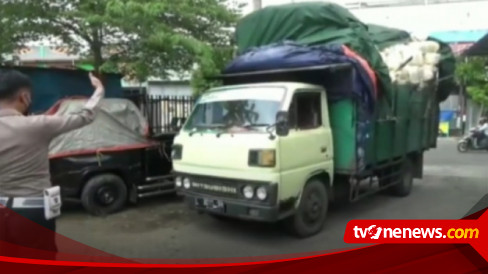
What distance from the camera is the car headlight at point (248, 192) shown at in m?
2.94

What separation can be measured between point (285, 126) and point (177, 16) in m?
0.98

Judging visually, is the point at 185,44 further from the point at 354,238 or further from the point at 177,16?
the point at 354,238

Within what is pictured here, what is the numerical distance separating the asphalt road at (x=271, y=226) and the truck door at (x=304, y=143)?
1.04ft

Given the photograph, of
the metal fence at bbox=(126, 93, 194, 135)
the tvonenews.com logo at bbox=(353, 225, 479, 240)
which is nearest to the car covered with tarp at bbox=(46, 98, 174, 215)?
the metal fence at bbox=(126, 93, 194, 135)

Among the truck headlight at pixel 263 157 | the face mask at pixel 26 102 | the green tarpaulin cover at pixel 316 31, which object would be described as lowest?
the truck headlight at pixel 263 157

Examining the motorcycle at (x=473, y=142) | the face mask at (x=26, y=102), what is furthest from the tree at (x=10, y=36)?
the motorcycle at (x=473, y=142)

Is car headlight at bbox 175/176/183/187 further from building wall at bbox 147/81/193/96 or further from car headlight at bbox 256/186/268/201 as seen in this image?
building wall at bbox 147/81/193/96

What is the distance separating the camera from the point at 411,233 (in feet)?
5.27

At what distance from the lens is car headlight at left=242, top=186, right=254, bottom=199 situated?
294 cm

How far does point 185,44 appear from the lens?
8.30ft

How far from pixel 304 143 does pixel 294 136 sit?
10cm

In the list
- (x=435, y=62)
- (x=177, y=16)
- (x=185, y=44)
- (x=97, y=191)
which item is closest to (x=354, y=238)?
(x=435, y=62)

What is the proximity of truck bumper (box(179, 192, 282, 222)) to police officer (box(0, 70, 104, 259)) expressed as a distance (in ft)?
4.77

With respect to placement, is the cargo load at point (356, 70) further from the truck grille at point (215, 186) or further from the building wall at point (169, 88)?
the truck grille at point (215, 186)
